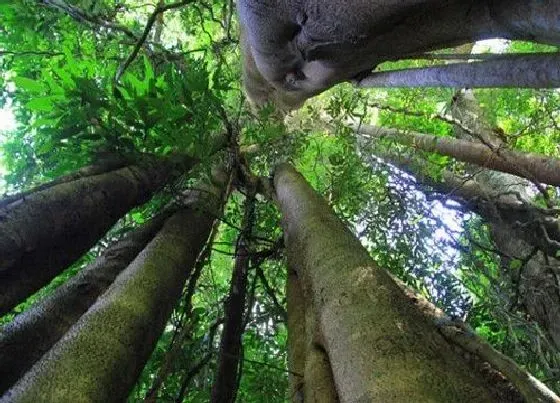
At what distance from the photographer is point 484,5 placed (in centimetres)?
164

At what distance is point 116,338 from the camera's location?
149cm

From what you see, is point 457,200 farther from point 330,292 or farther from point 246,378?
point 330,292

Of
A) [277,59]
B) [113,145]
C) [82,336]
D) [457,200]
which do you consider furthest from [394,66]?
[82,336]

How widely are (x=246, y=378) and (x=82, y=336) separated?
2.01 metres

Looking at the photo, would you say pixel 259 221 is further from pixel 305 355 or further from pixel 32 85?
pixel 305 355

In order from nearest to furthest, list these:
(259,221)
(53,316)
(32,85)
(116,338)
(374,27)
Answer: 1. (116,338)
2. (374,27)
3. (53,316)
4. (32,85)
5. (259,221)

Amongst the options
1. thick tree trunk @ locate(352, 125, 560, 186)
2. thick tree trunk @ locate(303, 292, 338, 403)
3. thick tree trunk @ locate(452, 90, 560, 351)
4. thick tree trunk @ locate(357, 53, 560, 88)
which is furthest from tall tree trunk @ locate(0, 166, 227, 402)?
thick tree trunk @ locate(352, 125, 560, 186)

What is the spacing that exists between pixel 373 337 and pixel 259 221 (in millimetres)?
2590

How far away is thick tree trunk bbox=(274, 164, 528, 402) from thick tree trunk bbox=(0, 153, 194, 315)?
92cm

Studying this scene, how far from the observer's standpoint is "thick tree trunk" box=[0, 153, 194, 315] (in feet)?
6.14

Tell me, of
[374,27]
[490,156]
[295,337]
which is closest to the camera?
[374,27]

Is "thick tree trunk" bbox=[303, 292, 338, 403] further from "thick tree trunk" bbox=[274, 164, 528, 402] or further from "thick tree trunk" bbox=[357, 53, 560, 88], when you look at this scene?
"thick tree trunk" bbox=[357, 53, 560, 88]

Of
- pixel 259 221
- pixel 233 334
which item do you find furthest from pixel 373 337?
pixel 259 221

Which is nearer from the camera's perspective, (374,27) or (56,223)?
(374,27)
